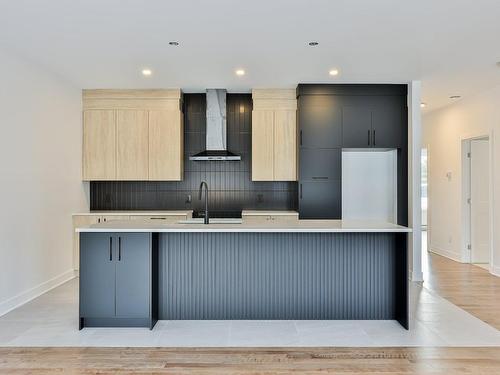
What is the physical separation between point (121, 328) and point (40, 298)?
1641 mm

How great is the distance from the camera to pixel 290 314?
4.11m

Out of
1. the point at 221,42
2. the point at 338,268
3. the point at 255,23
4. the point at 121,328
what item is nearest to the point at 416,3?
the point at 255,23

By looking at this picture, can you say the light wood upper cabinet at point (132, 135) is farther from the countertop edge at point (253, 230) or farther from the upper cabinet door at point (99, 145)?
the countertop edge at point (253, 230)

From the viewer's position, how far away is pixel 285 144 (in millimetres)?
6410

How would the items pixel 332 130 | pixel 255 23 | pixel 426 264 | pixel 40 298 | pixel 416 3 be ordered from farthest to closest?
pixel 426 264
pixel 332 130
pixel 40 298
pixel 255 23
pixel 416 3

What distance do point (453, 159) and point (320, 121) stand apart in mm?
2922

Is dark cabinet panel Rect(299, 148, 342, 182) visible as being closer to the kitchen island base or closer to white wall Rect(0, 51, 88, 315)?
the kitchen island base

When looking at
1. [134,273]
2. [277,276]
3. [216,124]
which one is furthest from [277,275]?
[216,124]

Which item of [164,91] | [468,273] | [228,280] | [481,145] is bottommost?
[468,273]

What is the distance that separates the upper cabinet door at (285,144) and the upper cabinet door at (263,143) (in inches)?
2.8

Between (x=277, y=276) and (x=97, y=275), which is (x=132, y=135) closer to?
(x=97, y=275)

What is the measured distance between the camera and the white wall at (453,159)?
6.40m

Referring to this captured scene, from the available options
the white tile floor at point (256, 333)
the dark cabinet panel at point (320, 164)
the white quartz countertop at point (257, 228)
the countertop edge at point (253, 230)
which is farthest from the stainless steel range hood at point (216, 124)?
the white tile floor at point (256, 333)

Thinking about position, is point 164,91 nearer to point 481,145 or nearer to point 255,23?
point 255,23
